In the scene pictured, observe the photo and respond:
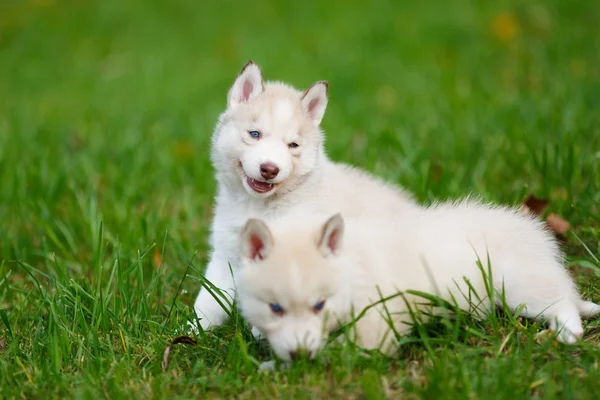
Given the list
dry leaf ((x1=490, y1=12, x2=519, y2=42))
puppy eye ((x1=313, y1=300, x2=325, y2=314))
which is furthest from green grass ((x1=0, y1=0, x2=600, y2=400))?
puppy eye ((x1=313, y1=300, x2=325, y2=314))

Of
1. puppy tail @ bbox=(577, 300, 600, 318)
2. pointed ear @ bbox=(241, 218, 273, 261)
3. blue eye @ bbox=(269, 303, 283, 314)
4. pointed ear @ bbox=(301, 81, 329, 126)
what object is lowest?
puppy tail @ bbox=(577, 300, 600, 318)

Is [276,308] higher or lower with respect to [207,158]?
higher

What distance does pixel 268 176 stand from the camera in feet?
11.7

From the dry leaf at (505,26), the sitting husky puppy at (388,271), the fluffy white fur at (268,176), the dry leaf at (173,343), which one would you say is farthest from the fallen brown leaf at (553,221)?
the dry leaf at (505,26)

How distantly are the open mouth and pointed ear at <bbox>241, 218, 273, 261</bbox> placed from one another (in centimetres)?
70

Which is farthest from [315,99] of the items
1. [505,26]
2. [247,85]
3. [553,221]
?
[505,26]

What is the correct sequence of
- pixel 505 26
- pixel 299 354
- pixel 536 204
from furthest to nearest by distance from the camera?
1. pixel 505 26
2. pixel 536 204
3. pixel 299 354

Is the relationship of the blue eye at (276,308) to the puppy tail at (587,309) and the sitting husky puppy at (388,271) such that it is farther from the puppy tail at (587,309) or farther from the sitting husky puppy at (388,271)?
the puppy tail at (587,309)

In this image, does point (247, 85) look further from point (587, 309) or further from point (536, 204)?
point (587, 309)

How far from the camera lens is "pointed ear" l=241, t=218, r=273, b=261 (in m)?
2.88

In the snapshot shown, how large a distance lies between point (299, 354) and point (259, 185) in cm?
110

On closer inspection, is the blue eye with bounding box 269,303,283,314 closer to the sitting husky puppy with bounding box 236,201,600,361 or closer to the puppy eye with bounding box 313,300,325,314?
the sitting husky puppy with bounding box 236,201,600,361

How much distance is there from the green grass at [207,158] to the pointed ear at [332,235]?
0.38 m

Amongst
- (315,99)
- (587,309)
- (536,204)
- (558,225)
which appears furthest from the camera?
(536,204)
